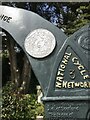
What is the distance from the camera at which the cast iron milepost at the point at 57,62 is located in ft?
10.1

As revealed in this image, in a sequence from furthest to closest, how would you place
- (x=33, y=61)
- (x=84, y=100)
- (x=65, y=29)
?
(x=65, y=29) < (x=33, y=61) < (x=84, y=100)

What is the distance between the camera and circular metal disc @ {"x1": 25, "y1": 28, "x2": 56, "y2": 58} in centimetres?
321

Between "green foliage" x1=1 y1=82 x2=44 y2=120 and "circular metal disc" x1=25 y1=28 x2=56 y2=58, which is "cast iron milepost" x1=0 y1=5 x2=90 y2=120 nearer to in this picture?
"circular metal disc" x1=25 y1=28 x2=56 y2=58

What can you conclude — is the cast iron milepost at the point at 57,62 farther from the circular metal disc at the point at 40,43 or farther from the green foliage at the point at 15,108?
the green foliage at the point at 15,108

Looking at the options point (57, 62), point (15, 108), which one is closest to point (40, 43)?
point (57, 62)

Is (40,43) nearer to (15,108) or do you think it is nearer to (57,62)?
(57,62)

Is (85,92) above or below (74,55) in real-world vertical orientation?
below

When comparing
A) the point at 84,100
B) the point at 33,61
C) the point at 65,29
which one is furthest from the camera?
the point at 65,29

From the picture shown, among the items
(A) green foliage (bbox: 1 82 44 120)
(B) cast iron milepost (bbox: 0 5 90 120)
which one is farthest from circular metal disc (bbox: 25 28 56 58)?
(A) green foliage (bbox: 1 82 44 120)

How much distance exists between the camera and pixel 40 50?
3209mm

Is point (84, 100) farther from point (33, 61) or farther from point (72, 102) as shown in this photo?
point (33, 61)

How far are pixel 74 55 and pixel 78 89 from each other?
33cm

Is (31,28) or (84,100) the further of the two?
(31,28)

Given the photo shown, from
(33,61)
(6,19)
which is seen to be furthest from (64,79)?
(6,19)
